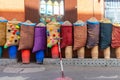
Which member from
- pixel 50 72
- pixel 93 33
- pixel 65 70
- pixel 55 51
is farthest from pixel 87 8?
pixel 50 72

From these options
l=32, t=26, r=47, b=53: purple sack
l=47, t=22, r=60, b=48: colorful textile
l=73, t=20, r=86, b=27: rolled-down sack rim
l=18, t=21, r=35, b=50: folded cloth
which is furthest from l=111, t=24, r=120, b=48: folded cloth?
l=18, t=21, r=35, b=50: folded cloth

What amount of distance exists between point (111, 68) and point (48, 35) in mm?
2471

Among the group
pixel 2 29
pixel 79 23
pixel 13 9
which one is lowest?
pixel 2 29

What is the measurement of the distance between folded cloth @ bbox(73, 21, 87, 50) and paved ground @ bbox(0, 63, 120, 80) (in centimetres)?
79

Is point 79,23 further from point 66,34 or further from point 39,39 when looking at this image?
point 39,39

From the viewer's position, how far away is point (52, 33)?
10.1 m

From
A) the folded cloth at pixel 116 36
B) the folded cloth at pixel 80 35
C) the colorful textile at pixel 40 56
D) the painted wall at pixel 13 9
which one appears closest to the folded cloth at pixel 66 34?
the folded cloth at pixel 80 35

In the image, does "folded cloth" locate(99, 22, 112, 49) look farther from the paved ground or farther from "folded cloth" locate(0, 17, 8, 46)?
"folded cloth" locate(0, 17, 8, 46)

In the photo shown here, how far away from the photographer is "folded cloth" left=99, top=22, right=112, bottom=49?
9972 millimetres

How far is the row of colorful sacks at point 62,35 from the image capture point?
9.98m

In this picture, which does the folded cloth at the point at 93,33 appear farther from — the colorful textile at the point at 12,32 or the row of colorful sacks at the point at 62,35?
the colorful textile at the point at 12,32

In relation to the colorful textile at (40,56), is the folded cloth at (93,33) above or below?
above

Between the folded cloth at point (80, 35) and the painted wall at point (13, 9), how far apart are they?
2.11m

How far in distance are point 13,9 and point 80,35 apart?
2716 mm
